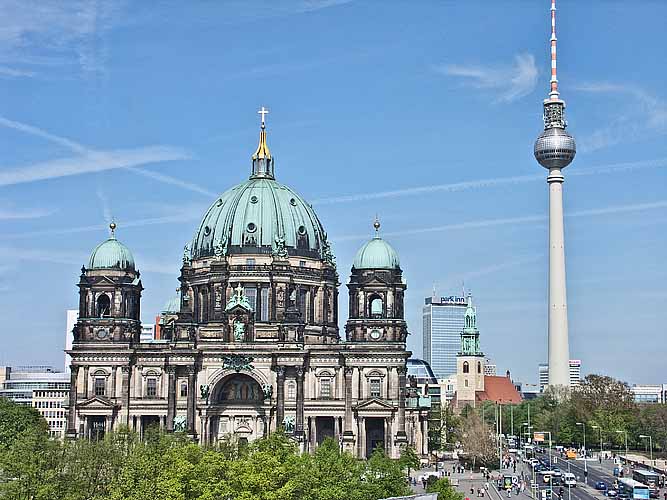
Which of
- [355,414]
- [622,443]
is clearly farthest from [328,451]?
[622,443]

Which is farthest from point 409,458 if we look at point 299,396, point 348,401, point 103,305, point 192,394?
point 103,305

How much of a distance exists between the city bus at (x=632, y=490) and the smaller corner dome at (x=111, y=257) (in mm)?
66801

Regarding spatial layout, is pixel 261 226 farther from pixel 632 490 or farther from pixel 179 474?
pixel 179 474

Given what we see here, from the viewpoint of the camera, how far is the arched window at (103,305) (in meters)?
149

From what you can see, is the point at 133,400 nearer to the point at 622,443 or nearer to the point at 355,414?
the point at 355,414

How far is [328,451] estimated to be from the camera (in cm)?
10019

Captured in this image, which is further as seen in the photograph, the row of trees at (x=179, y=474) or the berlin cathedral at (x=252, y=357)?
the berlin cathedral at (x=252, y=357)

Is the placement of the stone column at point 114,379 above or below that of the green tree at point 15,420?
above

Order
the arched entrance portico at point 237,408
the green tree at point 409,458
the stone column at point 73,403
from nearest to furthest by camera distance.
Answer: the green tree at point 409,458 → the arched entrance portico at point 237,408 → the stone column at point 73,403

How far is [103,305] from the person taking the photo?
149875mm

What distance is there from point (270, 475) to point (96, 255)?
74.4 m

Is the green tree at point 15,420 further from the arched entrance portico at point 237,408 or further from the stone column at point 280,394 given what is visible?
the stone column at point 280,394

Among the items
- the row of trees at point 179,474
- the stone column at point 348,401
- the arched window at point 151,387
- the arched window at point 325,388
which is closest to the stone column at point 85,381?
the arched window at point 151,387

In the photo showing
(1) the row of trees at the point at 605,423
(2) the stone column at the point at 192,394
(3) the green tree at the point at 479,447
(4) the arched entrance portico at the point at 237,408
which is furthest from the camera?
(1) the row of trees at the point at 605,423
